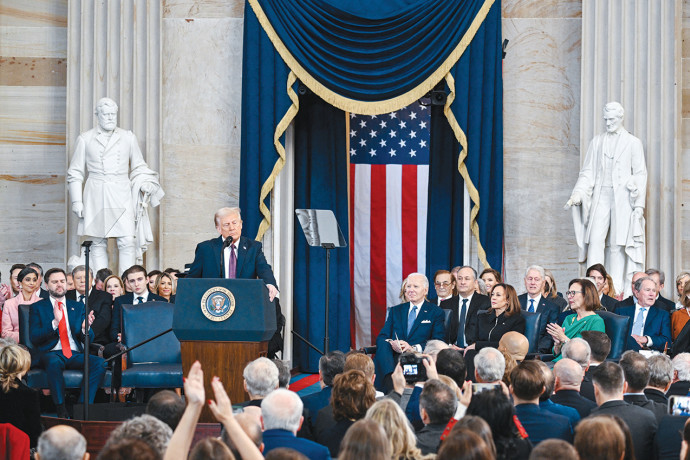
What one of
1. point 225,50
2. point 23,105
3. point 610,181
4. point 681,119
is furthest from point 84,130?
point 681,119

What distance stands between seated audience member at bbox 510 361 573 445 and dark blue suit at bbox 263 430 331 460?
104 cm

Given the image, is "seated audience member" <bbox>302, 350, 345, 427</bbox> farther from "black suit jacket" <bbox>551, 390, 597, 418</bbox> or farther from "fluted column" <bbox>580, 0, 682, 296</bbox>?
"fluted column" <bbox>580, 0, 682, 296</bbox>

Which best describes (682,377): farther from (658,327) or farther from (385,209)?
(385,209)

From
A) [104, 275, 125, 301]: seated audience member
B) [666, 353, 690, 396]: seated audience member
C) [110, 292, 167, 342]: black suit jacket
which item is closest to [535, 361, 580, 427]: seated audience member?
[666, 353, 690, 396]: seated audience member

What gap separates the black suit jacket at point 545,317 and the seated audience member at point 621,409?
3.23 meters

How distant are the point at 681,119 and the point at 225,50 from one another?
4871 mm

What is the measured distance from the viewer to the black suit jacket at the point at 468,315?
8062mm

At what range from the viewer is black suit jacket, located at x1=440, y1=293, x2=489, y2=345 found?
8062 millimetres

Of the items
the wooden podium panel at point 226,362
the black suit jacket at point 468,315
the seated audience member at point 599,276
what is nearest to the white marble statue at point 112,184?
the black suit jacket at point 468,315

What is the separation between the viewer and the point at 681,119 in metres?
10.5

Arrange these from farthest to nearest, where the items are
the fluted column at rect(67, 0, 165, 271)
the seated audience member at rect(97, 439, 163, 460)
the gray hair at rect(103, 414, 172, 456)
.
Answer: the fluted column at rect(67, 0, 165, 271)
the gray hair at rect(103, 414, 172, 456)
the seated audience member at rect(97, 439, 163, 460)

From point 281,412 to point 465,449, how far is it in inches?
38.8

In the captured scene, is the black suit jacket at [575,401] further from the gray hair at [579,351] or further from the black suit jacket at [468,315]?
the black suit jacket at [468,315]

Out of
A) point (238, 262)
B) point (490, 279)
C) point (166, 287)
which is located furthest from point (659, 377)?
point (166, 287)
